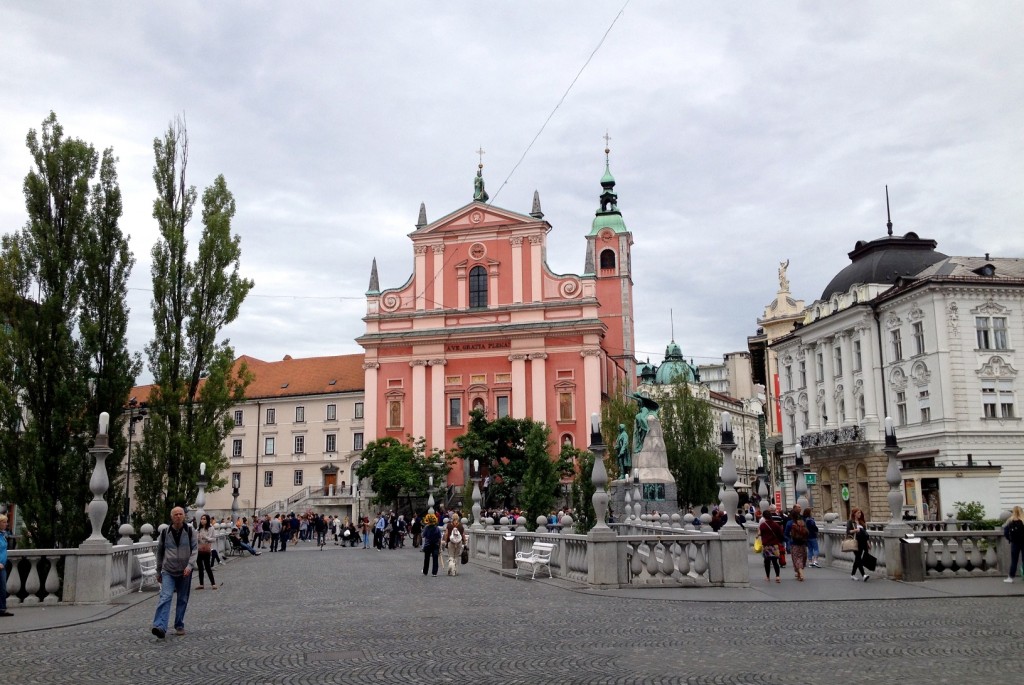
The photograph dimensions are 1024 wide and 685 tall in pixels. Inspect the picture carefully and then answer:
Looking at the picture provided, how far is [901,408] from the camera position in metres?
46.4

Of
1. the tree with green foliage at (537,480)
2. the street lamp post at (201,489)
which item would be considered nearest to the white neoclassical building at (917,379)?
the tree with green foliage at (537,480)

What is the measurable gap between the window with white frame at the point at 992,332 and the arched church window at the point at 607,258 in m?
35.9

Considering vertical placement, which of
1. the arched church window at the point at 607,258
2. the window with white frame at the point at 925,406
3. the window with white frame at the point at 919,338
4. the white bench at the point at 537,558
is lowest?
the white bench at the point at 537,558

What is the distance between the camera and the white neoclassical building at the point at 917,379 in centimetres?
4197

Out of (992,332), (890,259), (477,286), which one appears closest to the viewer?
(992,332)

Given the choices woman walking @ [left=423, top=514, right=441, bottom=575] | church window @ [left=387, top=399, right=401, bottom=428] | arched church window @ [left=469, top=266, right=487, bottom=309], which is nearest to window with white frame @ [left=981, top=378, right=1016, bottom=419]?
woman walking @ [left=423, top=514, right=441, bottom=575]

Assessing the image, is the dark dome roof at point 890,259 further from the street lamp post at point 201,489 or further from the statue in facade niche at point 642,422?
the street lamp post at point 201,489

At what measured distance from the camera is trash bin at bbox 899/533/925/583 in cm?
1717

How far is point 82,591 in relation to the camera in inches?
603

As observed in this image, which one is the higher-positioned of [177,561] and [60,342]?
[60,342]

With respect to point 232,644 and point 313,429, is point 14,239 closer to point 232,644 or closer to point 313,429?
point 232,644

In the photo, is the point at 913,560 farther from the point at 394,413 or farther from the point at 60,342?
the point at 394,413

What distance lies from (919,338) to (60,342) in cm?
3792

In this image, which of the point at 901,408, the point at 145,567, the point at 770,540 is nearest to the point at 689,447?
the point at 901,408
